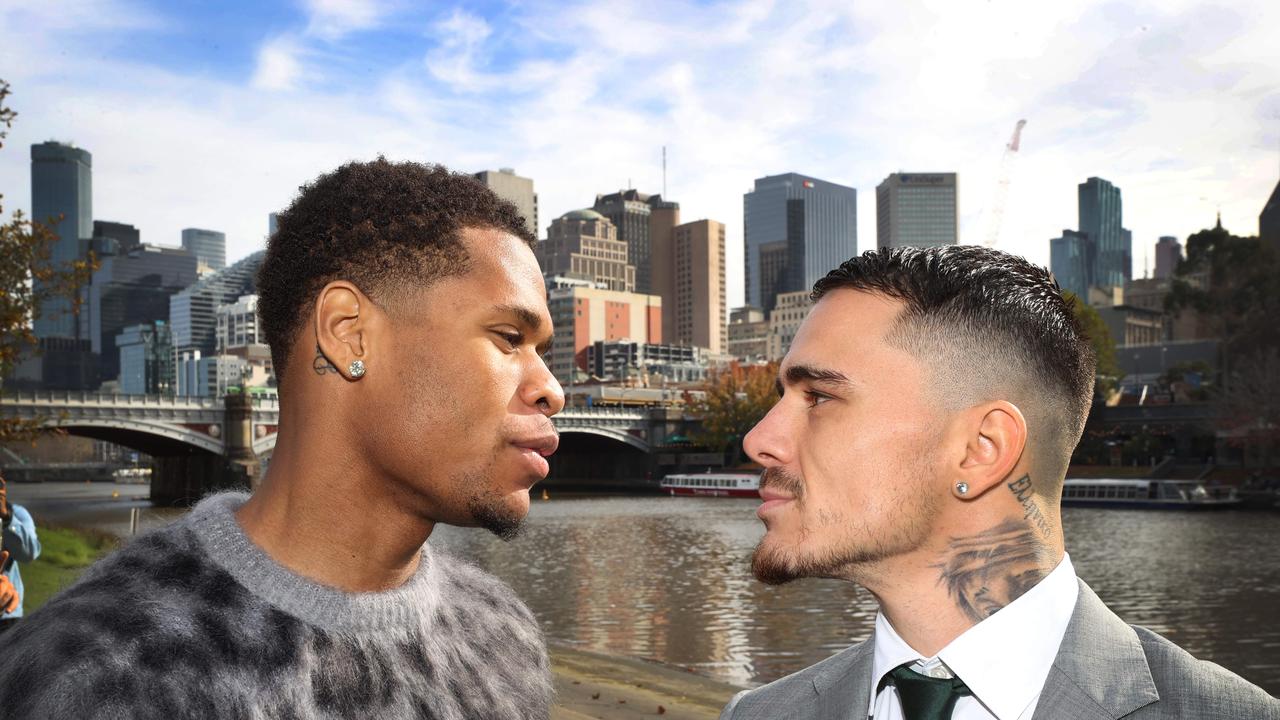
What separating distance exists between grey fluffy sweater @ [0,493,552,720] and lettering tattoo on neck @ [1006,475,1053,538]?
4.64 feet

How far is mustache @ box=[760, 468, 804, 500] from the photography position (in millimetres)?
2861

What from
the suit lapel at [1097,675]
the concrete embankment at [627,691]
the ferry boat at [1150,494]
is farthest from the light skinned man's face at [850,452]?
the ferry boat at [1150,494]

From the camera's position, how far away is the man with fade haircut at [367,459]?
2.72 metres

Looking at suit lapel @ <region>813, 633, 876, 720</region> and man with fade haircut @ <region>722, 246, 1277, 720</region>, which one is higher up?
man with fade haircut @ <region>722, 246, 1277, 720</region>

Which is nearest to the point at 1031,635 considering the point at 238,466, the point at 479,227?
the point at 479,227

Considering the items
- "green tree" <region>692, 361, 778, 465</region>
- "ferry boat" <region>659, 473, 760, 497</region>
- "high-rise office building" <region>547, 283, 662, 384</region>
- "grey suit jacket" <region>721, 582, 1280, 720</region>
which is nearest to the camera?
"grey suit jacket" <region>721, 582, 1280, 720</region>

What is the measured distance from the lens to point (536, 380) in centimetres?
289

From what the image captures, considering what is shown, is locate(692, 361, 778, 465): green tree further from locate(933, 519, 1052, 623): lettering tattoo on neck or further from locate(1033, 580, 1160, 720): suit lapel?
locate(1033, 580, 1160, 720): suit lapel

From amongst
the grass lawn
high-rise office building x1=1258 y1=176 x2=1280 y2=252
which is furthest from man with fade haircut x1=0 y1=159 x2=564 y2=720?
high-rise office building x1=1258 y1=176 x2=1280 y2=252

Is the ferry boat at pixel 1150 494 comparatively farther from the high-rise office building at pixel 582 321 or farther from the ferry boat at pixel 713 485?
the high-rise office building at pixel 582 321

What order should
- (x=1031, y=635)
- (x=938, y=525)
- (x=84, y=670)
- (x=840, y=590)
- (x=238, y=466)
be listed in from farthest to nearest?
(x=238, y=466)
(x=840, y=590)
(x=938, y=525)
(x=1031, y=635)
(x=84, y=670)

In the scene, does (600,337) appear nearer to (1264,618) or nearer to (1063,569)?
(1264,618)

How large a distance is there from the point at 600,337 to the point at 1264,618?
17346cm

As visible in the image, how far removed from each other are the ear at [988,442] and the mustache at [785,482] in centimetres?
37
